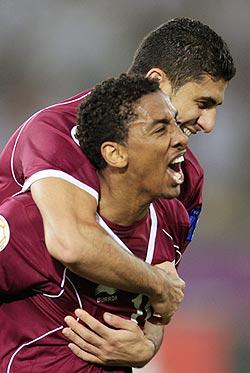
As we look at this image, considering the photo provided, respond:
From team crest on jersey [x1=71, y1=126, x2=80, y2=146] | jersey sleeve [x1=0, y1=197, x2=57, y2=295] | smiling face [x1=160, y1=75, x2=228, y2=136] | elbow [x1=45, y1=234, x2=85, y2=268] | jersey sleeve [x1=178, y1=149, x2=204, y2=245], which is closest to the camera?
elbow [x1=45, y1=234, x2=85, y2=268]

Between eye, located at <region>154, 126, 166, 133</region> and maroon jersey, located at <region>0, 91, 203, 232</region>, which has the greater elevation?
eye, located at <region>154, 126, 166, 133</region>

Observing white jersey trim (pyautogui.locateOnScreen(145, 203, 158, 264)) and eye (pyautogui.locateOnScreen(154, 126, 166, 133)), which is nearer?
eye (pyautogui.locateOnScreen(154, 126, 166, 133))

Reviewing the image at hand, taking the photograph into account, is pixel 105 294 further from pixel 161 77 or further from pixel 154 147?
pixel 161 77

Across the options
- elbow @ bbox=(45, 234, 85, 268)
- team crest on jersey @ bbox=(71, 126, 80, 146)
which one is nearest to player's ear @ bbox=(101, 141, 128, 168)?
team crest on jersey @ bbox=(71, 126, 80, 146)

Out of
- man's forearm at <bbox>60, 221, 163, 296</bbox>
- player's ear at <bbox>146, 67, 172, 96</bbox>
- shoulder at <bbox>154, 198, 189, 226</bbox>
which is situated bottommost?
shoulder at <bbox>154, 198, 189, 226</bbox>

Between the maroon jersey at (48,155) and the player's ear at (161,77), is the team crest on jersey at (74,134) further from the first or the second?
the player's ear at (161,77)

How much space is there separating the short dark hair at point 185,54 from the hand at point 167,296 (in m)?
0.57

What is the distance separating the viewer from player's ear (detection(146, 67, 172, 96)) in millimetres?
2857

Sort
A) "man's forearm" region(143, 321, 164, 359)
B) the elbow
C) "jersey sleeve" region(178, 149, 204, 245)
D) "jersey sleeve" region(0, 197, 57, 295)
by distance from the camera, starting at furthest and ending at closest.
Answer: "jersey sleeve" region(178, 149, 204, 245) < "man's forearm" region(143, 321, 164, 359) < "jersey sleeve" region(0, 197, 57, 295) < the elbow

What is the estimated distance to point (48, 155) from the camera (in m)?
2.47

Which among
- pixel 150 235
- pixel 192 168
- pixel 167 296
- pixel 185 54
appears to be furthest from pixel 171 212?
pixel 185 54

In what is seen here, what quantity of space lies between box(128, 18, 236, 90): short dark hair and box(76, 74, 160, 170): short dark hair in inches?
14.7

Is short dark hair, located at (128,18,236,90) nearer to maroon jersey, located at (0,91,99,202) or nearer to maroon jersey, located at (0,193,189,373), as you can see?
maroon jersey, located at (0,91,99,202)

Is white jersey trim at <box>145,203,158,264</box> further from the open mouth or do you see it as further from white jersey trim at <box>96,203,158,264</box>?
the open mouth
